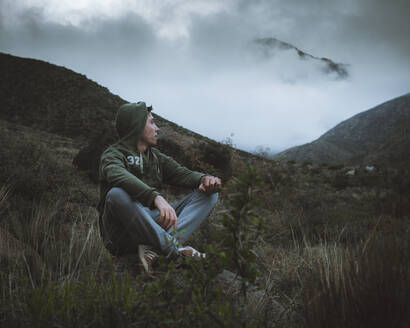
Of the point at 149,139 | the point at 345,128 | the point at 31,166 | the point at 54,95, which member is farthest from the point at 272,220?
the point at 345,128

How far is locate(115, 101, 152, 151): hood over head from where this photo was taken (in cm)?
225

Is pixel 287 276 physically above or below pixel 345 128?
below

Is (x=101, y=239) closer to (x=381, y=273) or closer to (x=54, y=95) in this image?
(x=381, y=273)

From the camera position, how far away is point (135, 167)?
7.32 ft

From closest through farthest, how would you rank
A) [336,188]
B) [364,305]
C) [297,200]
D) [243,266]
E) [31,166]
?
[243,266], [364,305], [31,166], [297,200], [336,188]

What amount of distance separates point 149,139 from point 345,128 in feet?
200

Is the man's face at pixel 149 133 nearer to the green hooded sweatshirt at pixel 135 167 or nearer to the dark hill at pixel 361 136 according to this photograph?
the green hooded sweatshirt at pixel 135 167

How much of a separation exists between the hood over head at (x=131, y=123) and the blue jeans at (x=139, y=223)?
0.59 metres

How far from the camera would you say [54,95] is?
1883 cm

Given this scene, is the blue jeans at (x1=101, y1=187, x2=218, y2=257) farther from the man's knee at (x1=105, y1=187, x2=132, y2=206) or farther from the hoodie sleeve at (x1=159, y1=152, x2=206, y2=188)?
the hoodie sleeve at (x1=159, y1=152, x2=206, y2=188)

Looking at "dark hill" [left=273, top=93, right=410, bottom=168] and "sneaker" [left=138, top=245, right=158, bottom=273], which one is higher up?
"dark hill" [left=273, top=93, right=410, bottom=168]

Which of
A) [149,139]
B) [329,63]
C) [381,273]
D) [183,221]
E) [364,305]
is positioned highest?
[329,63]

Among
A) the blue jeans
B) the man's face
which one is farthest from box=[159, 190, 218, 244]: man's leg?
the man's face

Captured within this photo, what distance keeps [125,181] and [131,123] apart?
70 cm
